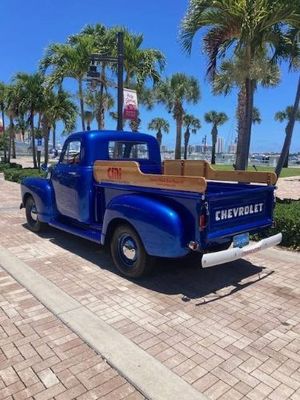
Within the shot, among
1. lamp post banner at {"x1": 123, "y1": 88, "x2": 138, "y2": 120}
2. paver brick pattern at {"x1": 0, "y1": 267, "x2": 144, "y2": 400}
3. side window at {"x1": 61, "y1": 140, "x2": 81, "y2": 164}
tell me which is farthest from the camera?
lamp post banner at {"x1": 123, "y1": 88, "x2": 138, "y2": 120}

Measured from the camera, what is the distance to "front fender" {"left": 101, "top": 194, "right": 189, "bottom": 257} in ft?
14.5

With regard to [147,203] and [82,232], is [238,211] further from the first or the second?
[82,232]

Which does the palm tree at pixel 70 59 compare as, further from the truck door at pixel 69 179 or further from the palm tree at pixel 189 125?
the palm tree at pixel 189 125

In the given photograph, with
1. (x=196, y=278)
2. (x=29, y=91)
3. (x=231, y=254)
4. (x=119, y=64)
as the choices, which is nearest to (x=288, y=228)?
(x=196, y=278)

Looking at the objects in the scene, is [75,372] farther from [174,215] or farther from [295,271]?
[295,271]

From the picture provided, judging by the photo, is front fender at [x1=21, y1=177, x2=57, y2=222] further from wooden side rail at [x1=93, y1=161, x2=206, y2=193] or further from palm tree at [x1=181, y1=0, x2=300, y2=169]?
palm tree at [x1=181, y1=0, x2=300, y2=169]

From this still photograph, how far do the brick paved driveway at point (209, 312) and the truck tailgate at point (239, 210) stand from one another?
0.78 m

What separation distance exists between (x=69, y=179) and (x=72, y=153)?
51 cm

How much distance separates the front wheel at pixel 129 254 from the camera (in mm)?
5051

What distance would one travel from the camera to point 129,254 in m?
5.33

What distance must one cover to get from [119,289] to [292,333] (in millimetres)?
2121

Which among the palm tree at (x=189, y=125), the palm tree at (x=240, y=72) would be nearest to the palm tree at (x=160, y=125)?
the palm tree at (x=189, y=125)

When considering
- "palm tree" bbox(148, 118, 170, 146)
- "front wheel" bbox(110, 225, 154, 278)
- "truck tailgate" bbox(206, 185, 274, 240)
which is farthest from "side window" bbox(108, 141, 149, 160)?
"palm tree" bbox(148, 118, 170, 146)

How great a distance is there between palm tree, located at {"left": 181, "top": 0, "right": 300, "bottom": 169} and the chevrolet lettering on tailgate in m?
4.69
